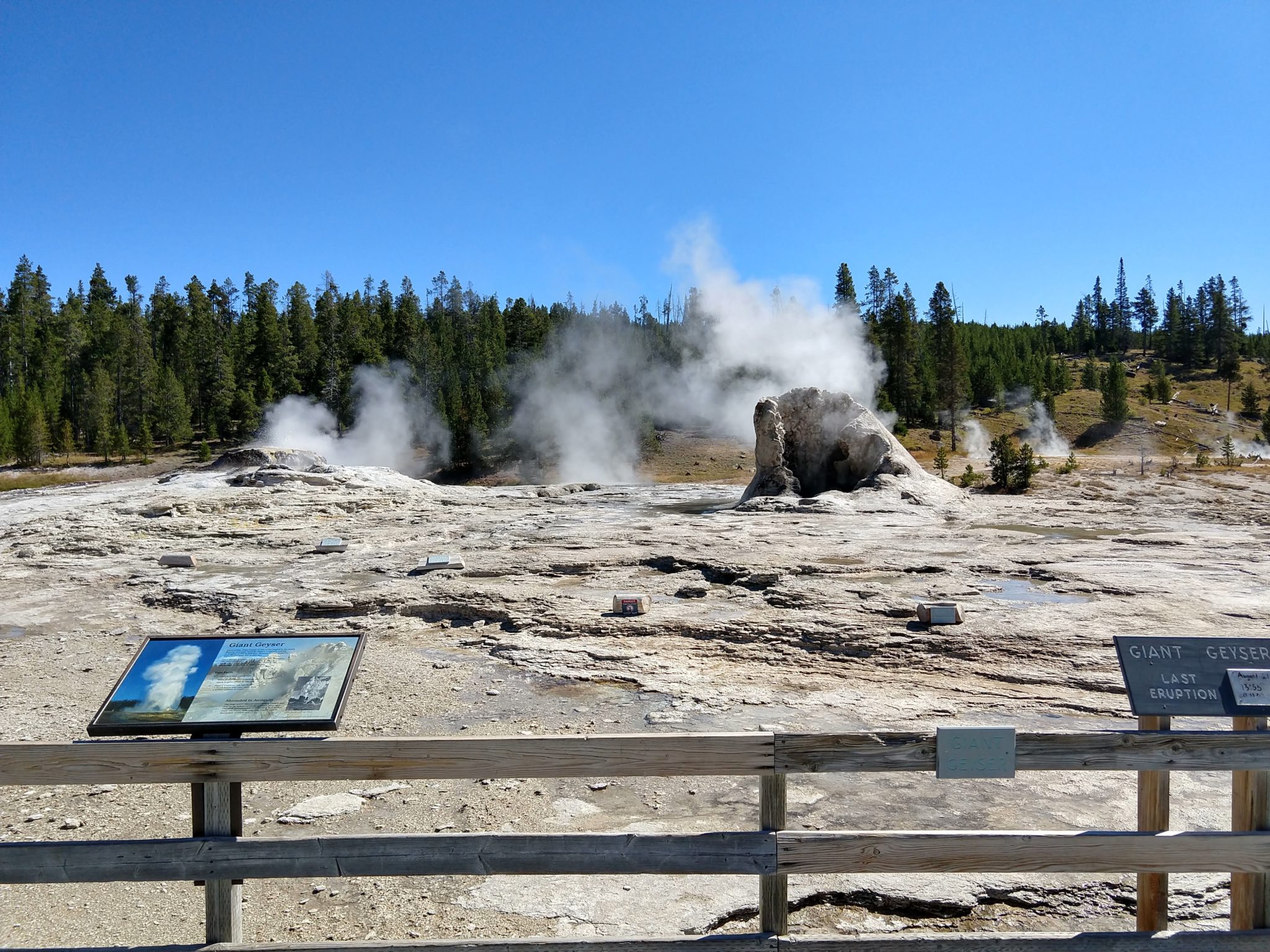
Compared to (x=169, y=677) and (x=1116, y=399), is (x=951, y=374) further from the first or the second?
(x=169, y=677)

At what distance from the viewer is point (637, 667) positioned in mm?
8469

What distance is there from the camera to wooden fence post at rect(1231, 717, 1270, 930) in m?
3.36

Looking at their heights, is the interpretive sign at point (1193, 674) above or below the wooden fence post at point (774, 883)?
above

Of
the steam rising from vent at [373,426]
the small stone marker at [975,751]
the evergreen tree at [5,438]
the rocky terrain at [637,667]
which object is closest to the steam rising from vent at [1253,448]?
the rocky terrain at [637,667]

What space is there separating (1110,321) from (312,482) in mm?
116841

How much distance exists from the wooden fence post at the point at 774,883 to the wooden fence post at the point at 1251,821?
70.1 inches

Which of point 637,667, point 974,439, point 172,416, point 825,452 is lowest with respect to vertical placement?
point 637,667

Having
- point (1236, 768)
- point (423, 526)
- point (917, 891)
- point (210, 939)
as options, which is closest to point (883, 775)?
point (917, 891)

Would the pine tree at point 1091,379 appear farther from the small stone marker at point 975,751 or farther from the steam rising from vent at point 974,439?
the small stone marker at point 975,751

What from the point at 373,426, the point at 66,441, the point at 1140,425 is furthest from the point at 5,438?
the point at 1140,425

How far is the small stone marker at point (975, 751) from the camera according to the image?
127 inches

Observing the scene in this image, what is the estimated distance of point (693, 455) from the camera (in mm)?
56500

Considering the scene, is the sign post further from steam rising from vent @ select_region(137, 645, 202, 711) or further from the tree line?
the tree line

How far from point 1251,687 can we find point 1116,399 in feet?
203
